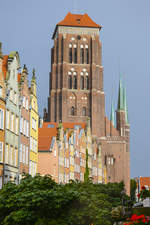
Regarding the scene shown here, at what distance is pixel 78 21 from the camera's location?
10875 cm

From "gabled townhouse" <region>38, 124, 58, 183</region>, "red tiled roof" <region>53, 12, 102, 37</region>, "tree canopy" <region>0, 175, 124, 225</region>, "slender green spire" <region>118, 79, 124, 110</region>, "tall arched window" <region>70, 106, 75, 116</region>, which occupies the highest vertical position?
"red tiled roof" <region>53, 12, 102, 37</region>

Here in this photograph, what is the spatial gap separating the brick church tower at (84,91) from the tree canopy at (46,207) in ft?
265

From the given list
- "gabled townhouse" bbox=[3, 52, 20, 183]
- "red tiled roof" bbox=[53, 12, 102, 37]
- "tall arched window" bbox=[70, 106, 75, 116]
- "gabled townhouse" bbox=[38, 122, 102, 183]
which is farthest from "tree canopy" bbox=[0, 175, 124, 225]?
"red tiled roof" bbox=[53, 12, 102, 37]

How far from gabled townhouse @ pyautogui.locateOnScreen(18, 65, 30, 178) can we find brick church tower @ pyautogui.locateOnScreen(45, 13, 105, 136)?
5534 cm

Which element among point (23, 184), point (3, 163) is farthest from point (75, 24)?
point (23, 184)

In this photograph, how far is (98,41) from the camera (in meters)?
106

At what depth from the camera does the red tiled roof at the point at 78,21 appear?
106250 mm

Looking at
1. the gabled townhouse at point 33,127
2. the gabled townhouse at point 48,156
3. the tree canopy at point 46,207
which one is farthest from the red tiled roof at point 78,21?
the tree canopy at point 46,207

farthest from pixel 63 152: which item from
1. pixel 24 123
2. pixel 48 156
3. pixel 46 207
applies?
pixel 46 207

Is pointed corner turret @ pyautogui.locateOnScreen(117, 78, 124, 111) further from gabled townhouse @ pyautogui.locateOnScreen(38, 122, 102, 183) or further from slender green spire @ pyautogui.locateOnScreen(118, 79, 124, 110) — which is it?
gabled townhouse @ pyautogui.locateOnScreen(38, 122, 102, 183)

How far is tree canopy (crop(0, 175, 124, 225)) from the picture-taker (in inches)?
598

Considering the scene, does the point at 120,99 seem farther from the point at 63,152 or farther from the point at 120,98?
the point at 63,152

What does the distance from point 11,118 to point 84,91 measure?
217ft

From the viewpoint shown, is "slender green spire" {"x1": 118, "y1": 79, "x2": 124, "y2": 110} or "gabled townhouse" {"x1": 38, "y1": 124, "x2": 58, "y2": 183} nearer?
"gabled townhouse" {"x1": 38, "y1": 124, "x2": 58, "y2": 183}
